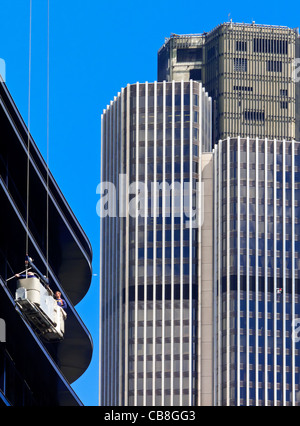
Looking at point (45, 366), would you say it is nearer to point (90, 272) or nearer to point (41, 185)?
point (41, 185)

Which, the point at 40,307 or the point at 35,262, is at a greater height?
the point at 35,262

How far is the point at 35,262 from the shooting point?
82562mm

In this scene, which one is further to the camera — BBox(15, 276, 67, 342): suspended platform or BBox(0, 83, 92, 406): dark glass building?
BBox(0, 83, 92, 406): dark glass building

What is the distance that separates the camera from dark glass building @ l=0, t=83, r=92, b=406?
74562 mm

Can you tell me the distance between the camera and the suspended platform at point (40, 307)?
64.4 meters

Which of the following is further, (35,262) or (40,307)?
(35,262)

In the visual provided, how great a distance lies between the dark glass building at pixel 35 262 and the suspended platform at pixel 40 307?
49cm

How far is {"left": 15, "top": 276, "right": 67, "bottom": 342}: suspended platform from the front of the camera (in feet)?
211

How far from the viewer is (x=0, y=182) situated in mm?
70188

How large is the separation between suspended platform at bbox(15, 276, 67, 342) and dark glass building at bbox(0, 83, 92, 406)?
1.59ft

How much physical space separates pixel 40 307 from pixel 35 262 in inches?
689

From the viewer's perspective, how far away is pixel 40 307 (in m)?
65.2

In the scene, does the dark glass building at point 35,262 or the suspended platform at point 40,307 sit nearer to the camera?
the suspended platform at point 40,307
